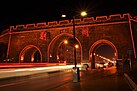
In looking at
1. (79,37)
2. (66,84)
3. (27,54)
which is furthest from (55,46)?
(66,84)

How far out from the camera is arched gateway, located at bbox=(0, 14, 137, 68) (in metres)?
38.0

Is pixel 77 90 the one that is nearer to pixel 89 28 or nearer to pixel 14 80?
pixel 14 80

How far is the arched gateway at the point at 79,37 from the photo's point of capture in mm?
38000

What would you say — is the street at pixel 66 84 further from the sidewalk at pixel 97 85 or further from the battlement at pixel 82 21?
the battlement at pixel 82 21

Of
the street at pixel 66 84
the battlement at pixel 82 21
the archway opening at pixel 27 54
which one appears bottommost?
the street at pixel 66 84

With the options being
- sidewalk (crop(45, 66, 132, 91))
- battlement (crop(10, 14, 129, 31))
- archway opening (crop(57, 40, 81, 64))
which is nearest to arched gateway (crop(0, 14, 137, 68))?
battlement (crop(10, 14, 129, 31))

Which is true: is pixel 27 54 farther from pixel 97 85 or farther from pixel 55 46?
pixel 97 85

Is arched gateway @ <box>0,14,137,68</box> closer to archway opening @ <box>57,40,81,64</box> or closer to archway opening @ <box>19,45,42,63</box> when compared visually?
archway opening @ <box>19,45,42,63</box>

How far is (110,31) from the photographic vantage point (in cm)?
3894

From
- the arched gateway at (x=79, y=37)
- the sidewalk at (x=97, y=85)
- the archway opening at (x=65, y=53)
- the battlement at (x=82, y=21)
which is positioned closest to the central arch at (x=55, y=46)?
the arched gateway at (x=79, y=37)

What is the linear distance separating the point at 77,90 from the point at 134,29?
1199 inches

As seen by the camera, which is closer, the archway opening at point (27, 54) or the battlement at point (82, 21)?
the battlement at point (82, 21)

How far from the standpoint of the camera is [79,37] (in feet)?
133

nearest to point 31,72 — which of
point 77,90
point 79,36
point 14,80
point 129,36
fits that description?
point 14,80
